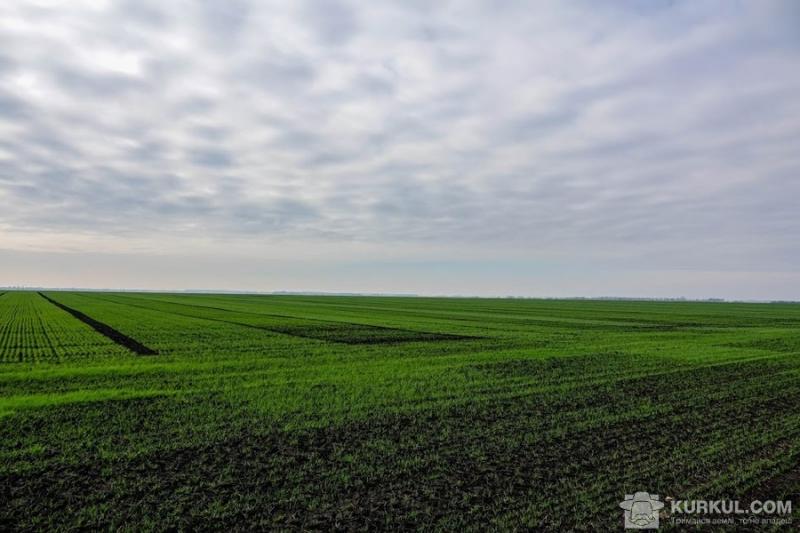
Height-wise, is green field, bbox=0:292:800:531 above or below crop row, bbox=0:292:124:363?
above

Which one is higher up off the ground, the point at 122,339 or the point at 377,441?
the point at 377,441

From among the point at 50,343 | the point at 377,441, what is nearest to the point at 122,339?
the point at 50,343

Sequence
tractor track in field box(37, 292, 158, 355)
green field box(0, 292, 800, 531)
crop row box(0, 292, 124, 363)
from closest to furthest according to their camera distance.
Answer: green field box(0, 292, 800, 531) → crop row box(0, 292, 124, 363) → tractor track in field box(37, 292, 158, 355)

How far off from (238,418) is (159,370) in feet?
26.8

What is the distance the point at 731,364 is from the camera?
20781 mm

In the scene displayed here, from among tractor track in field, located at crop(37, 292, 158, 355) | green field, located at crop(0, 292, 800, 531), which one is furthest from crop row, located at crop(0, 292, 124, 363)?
green field, located at crop(0, 292, 800, 531)

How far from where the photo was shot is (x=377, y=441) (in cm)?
961

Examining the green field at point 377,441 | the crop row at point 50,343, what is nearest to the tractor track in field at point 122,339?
the crop row at point 50,343

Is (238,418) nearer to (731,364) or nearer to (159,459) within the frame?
(159,459)

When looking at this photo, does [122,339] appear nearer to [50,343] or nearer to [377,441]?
[50,343]

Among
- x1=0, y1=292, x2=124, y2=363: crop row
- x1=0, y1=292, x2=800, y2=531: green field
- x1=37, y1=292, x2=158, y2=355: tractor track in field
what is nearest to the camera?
x1=0, y1=292, x2=800, y2=531: green field

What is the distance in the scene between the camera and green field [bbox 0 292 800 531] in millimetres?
6711

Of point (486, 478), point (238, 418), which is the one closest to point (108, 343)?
point (238, 418)

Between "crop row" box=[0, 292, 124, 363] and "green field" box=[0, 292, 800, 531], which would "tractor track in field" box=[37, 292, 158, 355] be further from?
"green field" box=[0, 292, 800, 531]
